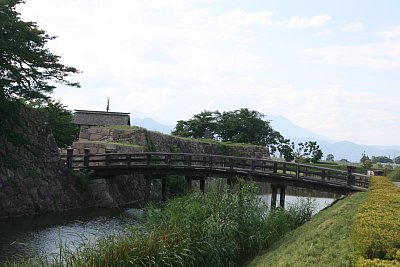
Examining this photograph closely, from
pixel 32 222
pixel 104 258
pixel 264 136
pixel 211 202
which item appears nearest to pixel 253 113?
pixel 264 136

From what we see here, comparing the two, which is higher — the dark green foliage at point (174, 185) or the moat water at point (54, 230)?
the dark green foliage at point (174, 185)

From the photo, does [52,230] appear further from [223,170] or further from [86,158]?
[86,158]

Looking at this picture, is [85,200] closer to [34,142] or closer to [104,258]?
[34,142]

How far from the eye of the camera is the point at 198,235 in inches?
441

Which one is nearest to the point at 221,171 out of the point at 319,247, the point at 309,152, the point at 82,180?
the point at 82,180

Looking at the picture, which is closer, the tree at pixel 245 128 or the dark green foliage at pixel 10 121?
the dark green foliage at pixel 10 121

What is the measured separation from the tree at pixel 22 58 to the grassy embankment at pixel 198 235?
11.5 meters

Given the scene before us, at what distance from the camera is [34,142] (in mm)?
23219

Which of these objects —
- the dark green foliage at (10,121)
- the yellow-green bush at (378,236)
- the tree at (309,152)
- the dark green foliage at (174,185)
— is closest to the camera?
the yellow-green bush at (378,236)

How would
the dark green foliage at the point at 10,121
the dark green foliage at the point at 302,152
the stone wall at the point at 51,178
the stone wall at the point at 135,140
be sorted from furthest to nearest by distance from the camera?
the dark green foliage at the point at 302,152
the stone wall at the point at 135,140
the stone wall at the point at 51,178
the dark green foliage at the point at 10,121

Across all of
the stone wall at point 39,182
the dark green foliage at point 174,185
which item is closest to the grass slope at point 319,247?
A: the stone wall at point 39,182

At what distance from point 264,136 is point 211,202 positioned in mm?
51511

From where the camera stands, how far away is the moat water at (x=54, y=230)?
13773 mm

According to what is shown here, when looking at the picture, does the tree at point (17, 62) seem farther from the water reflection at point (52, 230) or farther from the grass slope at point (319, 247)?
the grass slope at point (319, 247)
